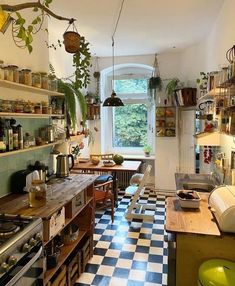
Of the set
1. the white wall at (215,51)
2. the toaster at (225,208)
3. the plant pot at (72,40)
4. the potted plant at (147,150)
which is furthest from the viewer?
the potted plant at (147,150)

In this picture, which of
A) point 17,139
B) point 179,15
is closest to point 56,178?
point 17,139

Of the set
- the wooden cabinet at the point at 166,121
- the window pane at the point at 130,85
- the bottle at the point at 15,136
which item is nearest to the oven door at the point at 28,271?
the bottle at the point at 15,136

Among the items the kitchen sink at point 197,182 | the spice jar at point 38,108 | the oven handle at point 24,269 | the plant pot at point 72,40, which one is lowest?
the oven handle at point 24,269

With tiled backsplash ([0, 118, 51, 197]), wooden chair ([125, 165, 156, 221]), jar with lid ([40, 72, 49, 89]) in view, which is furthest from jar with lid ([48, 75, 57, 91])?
wooden chair ([125, 165, 156, 221])

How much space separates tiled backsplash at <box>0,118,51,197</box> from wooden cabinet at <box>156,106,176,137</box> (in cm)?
262

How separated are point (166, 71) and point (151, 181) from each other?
7.38 feet

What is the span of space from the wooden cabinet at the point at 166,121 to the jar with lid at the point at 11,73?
129 inches

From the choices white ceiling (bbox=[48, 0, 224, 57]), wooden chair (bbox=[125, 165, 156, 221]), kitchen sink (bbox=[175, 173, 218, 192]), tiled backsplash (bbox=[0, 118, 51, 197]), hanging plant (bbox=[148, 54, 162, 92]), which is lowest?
wooden chair (bbox=[125, 165, 156, 221])

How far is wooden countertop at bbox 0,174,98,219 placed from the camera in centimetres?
180

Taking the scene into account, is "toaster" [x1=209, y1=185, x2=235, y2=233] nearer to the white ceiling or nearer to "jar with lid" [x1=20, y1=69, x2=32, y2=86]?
"jar with lid" [x1=20, y1=69, x2=32, y2=86]

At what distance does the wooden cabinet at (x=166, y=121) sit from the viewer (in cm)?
489

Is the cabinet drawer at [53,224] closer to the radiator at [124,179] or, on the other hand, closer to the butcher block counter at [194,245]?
the butcher block counter at [194,245]

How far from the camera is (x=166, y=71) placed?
194 inches

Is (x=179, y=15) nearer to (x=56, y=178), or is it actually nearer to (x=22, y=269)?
(x=56, y=178)
